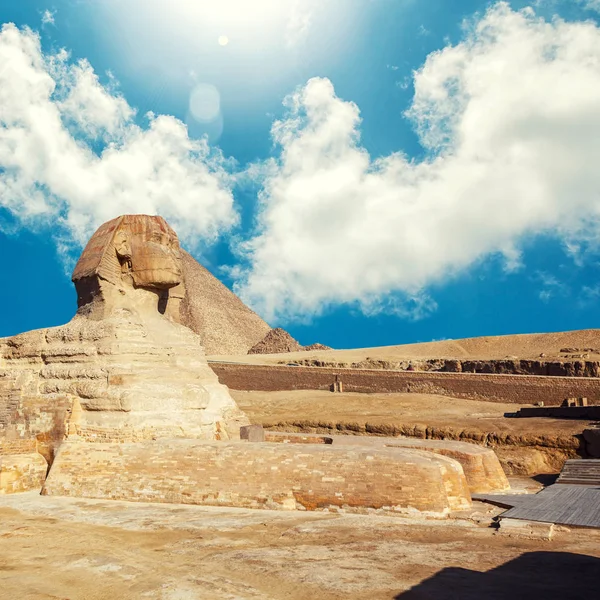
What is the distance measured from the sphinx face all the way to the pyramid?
2433cm

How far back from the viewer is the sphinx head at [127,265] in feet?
29.6

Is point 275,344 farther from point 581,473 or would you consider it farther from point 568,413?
point 581,473

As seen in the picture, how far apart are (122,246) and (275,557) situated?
614cm

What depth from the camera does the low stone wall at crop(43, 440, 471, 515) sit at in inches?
233

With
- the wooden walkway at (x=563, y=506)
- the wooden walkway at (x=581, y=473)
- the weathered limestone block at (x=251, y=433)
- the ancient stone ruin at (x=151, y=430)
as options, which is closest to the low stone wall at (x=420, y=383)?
the wooden walkway at (x=581, y=473)

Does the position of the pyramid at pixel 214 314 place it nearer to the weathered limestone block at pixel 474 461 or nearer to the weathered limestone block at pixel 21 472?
the weathered limestone block at pixel 21 472

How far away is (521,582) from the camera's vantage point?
3980 mm

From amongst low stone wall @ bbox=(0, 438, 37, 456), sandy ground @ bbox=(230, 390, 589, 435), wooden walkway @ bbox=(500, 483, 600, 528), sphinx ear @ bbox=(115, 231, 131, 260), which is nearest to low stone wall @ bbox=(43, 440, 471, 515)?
wooden walkway @ bbox=(500, 483, 600, 528)

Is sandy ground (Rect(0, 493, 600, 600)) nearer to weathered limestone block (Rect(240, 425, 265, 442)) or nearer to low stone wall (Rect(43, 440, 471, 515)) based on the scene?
low stone wall (Rect(43, 440, 471, 515))

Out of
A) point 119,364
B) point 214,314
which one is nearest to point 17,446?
point 119,364

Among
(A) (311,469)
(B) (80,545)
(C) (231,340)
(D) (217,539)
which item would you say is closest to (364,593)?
(D) (217,539)

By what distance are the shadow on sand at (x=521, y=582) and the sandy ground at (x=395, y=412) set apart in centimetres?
706

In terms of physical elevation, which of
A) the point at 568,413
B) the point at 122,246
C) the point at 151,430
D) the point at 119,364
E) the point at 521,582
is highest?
the point at 122,246

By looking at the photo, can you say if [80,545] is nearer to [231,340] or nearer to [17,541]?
[17,541]
